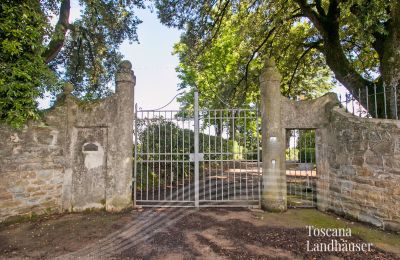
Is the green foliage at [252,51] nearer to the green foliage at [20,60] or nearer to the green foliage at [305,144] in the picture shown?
the green foliage at [305,144]

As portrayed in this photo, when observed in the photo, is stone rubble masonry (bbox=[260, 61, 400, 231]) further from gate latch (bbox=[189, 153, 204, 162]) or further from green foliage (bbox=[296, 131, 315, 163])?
gate latch (bbox=[189, 153, 204, 162])

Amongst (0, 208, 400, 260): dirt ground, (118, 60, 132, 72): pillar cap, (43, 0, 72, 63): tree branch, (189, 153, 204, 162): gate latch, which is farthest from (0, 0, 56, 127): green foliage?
(189, 153, 204, 162): gate latch

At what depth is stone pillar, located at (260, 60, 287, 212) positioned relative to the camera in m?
5.92

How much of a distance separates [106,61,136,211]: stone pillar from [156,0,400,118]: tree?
16.8ft

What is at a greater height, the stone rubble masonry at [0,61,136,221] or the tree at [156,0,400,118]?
the tree at [156,0,400,118]

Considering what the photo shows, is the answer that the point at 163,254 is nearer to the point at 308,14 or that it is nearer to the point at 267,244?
the point at 267,244

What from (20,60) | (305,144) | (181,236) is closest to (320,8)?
(305,144)

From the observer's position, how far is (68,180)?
19.5ft

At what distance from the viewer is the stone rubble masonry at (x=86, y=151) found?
5.69m

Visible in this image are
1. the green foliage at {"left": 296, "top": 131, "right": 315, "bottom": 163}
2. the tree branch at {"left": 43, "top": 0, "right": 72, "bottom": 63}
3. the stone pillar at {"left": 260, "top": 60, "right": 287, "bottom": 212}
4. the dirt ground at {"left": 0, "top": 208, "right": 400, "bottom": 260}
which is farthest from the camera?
Answer: the tree branch at {"left": 43, "top": 0, "right": 72, "bottom": 63}

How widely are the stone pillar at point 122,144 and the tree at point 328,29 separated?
513 cm

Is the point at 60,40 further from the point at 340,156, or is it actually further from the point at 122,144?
the point at 340,156

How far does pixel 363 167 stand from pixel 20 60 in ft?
24.2

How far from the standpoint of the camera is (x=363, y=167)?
5012 millimetres
